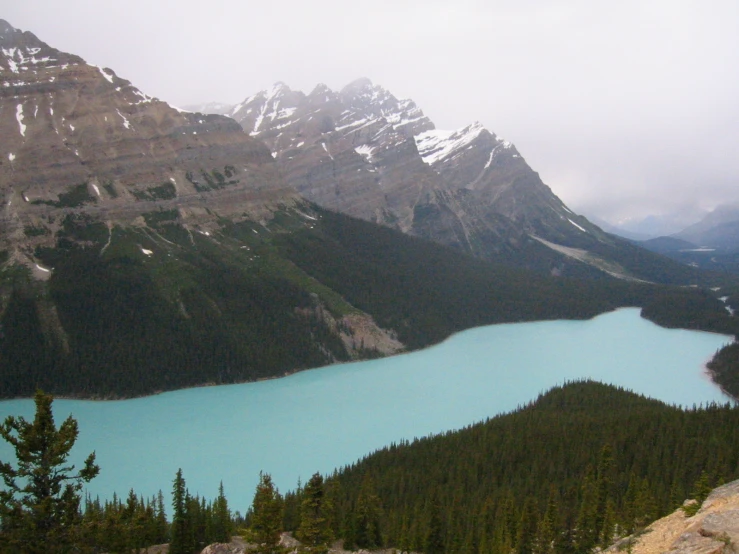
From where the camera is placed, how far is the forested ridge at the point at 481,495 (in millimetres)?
21672

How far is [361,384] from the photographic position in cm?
7856

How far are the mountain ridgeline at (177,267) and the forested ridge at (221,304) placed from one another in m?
0.25

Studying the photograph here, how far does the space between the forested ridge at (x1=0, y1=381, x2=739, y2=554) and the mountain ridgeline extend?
35932 millimetres

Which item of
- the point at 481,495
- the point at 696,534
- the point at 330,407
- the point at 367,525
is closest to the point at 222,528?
the point at 367,525

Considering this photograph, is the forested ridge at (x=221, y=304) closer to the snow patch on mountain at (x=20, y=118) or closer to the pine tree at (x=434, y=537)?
the snow patch on mountain at (x=20, y=118)

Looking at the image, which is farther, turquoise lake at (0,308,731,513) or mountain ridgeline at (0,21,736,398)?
mountain ridgeline at (0,21,736,398)

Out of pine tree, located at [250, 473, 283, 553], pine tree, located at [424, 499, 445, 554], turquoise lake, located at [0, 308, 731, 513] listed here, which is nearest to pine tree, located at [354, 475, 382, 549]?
pine tree, located at [424, 499, 445, 554]

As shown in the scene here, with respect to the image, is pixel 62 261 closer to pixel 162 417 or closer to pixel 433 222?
pixel 162 417

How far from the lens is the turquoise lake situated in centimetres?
5062

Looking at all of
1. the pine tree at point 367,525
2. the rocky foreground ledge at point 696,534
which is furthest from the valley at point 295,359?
the rocky foreground ledge at point 696,534

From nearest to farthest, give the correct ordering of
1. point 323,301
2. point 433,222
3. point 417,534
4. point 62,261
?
1. point 417,534
2. point 62,261
3. point 323,301
4. point 433,222

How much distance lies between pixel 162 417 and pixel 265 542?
48697 millimetres

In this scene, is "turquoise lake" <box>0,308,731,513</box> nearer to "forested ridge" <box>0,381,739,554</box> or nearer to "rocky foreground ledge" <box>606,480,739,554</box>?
"forested ridge" <box>0,381,739,554</box>

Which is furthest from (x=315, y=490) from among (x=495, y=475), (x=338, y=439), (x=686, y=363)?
(x=686, y=363)
